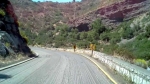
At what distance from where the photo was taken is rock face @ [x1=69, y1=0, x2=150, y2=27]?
7200 cm

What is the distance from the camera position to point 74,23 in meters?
88.1

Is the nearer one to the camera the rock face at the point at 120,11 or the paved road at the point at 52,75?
the paved road at the point at 52,75

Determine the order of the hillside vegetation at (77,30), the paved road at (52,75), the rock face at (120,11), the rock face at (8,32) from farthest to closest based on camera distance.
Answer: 1. the rock face at (120,11)
2. the hillside vegetation at (77,30)
3. the rock face at (8,32)
4. the paved road at (52,75)

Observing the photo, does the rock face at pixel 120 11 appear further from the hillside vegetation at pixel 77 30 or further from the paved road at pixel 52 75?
the paved road at pixel 52 75

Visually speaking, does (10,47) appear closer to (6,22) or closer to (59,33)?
(6,22)

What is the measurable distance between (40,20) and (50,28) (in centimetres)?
1193

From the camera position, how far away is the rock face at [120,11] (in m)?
72.0

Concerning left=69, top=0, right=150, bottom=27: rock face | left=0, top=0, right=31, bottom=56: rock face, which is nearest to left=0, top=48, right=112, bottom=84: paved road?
left=0, top=0, right=31, bottom=56: rock face

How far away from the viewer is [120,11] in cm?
7594

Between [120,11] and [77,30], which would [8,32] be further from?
[77,30]

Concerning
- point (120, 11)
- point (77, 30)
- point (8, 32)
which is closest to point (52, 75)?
point (8, 32)

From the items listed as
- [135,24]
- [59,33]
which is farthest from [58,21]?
[135,24]

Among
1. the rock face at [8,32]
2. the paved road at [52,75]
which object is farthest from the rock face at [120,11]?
the paved road at [52,75]

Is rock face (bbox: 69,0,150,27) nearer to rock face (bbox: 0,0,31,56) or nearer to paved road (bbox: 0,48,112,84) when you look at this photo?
rock face (bbox: 0,0,31,56)
